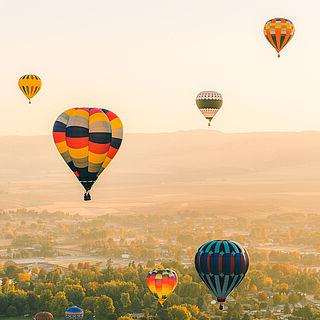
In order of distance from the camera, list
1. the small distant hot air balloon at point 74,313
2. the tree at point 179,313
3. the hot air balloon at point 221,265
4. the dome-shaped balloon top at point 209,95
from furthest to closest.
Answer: the small distant hot air balloon at point 74,313, the tree at point 179,313, the dome-shaped balloon top at point 209,95, the hot air balloon at point 221,265

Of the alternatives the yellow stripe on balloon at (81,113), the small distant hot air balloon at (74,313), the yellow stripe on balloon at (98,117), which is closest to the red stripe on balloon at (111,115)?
the yellow stripe on balloon at (98,117)

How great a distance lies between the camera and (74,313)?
74.6m

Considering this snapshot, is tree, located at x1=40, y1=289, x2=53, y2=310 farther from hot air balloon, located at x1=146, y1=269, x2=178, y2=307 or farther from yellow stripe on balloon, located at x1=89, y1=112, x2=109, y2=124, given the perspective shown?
yellow stripe on balloon, located at x1=89, y1=112, x2=109, y2=124

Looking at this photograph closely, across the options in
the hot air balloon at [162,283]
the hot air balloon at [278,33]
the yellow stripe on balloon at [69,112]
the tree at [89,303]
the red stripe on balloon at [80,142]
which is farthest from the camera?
the tree at [89,303]

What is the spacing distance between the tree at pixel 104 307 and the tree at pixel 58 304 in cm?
320

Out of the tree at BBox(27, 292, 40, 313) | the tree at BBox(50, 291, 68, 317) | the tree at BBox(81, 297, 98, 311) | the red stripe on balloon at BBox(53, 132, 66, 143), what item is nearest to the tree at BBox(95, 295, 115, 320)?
the tree at BBox(81, 297, 98, 311)

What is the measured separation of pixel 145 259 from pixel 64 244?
39.7 m

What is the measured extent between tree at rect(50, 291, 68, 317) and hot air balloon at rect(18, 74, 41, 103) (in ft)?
59.8

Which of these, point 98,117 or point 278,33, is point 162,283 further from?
point 98,117

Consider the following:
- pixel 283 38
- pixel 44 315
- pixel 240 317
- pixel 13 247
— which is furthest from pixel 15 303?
pixel 13 247

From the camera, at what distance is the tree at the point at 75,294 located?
82.9m

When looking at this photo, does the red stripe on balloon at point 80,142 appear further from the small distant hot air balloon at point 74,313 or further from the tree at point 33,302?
the tree at point 33,302

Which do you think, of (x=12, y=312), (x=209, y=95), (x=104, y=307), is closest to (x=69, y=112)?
(x=209, y=95)

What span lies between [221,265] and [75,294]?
3523cm
